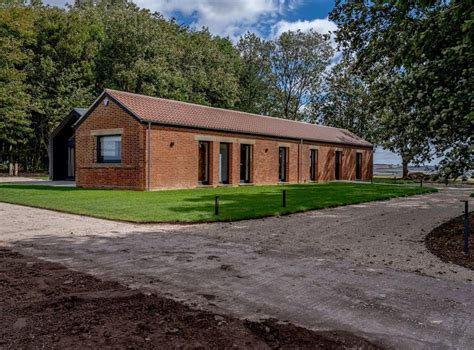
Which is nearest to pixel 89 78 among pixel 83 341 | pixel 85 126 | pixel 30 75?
pixel 30 75

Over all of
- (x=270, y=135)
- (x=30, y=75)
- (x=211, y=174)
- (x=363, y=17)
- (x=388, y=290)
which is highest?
(x=30, y=75)

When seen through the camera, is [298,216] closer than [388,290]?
No

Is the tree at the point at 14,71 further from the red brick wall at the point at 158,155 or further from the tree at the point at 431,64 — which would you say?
the tree at the point at 431,64

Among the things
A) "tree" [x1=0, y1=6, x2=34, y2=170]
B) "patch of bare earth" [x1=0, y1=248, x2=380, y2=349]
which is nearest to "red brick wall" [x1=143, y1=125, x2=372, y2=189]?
"patch of bare earth" [x1=0, y1=248, x2=380, y2=349]

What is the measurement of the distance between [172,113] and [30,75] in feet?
78.6

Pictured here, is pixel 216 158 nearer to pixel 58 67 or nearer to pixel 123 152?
pixel 123 152

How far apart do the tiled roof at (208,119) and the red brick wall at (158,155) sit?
0.39 metres

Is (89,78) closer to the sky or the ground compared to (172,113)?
closer to the sky

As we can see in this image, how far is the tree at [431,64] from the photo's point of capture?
6018 mm

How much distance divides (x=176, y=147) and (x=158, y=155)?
1206mm

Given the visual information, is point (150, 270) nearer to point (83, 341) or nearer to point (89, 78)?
point (83, 341)

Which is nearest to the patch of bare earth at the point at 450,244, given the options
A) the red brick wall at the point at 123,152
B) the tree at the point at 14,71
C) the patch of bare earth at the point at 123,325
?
the patch of bare earth at the point at 123,325

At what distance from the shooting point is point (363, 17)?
426 inches

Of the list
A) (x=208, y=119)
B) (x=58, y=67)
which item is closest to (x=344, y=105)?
(x=208, y=119)
